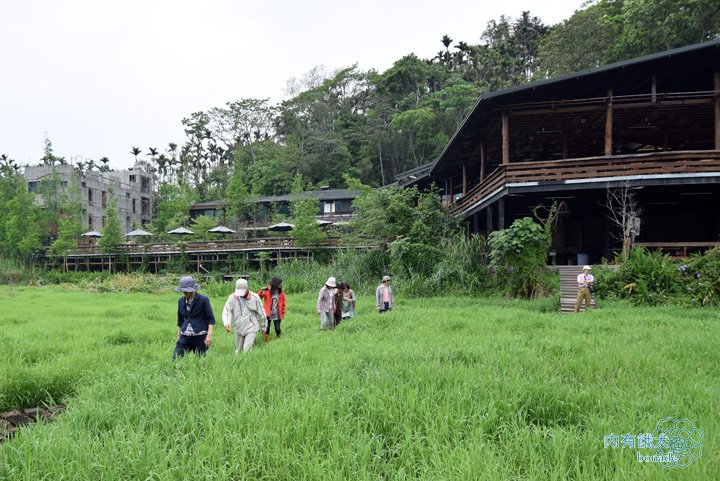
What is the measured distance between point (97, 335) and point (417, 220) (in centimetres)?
1317

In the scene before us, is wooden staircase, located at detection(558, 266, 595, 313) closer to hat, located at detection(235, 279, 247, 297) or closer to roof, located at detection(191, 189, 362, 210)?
hat, located at detection(235, 279, 247, 297)

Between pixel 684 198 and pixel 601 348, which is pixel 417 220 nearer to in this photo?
pixel 684 198

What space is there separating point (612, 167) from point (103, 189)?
48278mm

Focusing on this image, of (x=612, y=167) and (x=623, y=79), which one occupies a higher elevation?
(x=623, y=79)

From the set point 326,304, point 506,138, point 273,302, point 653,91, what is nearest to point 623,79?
point 653,91

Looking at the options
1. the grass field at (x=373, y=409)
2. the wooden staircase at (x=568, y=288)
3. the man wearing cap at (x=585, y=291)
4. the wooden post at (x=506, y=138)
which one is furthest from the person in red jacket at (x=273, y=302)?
the wooden post at (x=506, y=138)

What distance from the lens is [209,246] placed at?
104 ft

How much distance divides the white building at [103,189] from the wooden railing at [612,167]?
41.1m

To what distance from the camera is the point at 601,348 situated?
5758 millimetres

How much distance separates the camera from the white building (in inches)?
1656

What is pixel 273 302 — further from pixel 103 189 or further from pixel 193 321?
pixel 103 189

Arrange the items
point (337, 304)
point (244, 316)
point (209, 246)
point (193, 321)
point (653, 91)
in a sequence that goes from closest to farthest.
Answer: point (193, 321) → point (244, 316) → point (337, 304) → point (653, 91) → point (209, 246)

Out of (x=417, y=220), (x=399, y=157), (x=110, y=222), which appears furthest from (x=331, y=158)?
(x=417, y=220)

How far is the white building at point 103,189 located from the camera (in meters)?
42.1
